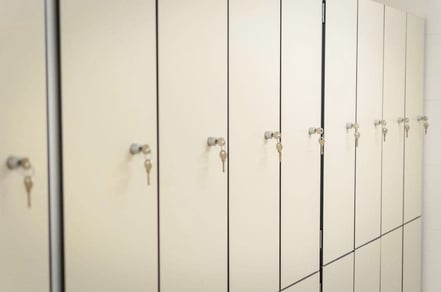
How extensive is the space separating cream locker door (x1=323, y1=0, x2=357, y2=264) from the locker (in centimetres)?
12

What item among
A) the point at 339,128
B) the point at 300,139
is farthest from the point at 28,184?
the point at 339,128

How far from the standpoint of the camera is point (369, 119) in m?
3.23

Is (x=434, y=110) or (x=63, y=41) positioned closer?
(x=63, y=41)

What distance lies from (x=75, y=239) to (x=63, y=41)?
0.54 metres

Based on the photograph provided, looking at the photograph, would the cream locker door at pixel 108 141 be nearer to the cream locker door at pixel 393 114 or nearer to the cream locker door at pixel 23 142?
the cream locker door at pixel 23 142

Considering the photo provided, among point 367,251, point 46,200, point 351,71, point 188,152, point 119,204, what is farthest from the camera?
point 367,251

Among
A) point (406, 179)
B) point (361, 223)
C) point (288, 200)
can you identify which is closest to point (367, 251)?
point (361, 223)

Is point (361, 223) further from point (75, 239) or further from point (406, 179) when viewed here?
point (75, 239)

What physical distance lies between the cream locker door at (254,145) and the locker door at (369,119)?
0.88 metres

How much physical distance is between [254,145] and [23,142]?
109 cm

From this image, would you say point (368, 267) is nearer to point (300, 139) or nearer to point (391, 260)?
point (391, 260)

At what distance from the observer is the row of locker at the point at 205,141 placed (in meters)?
1.46

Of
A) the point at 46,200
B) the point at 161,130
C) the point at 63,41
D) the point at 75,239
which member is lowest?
the point at 75,239

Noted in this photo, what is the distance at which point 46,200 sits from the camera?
57.7 inches
